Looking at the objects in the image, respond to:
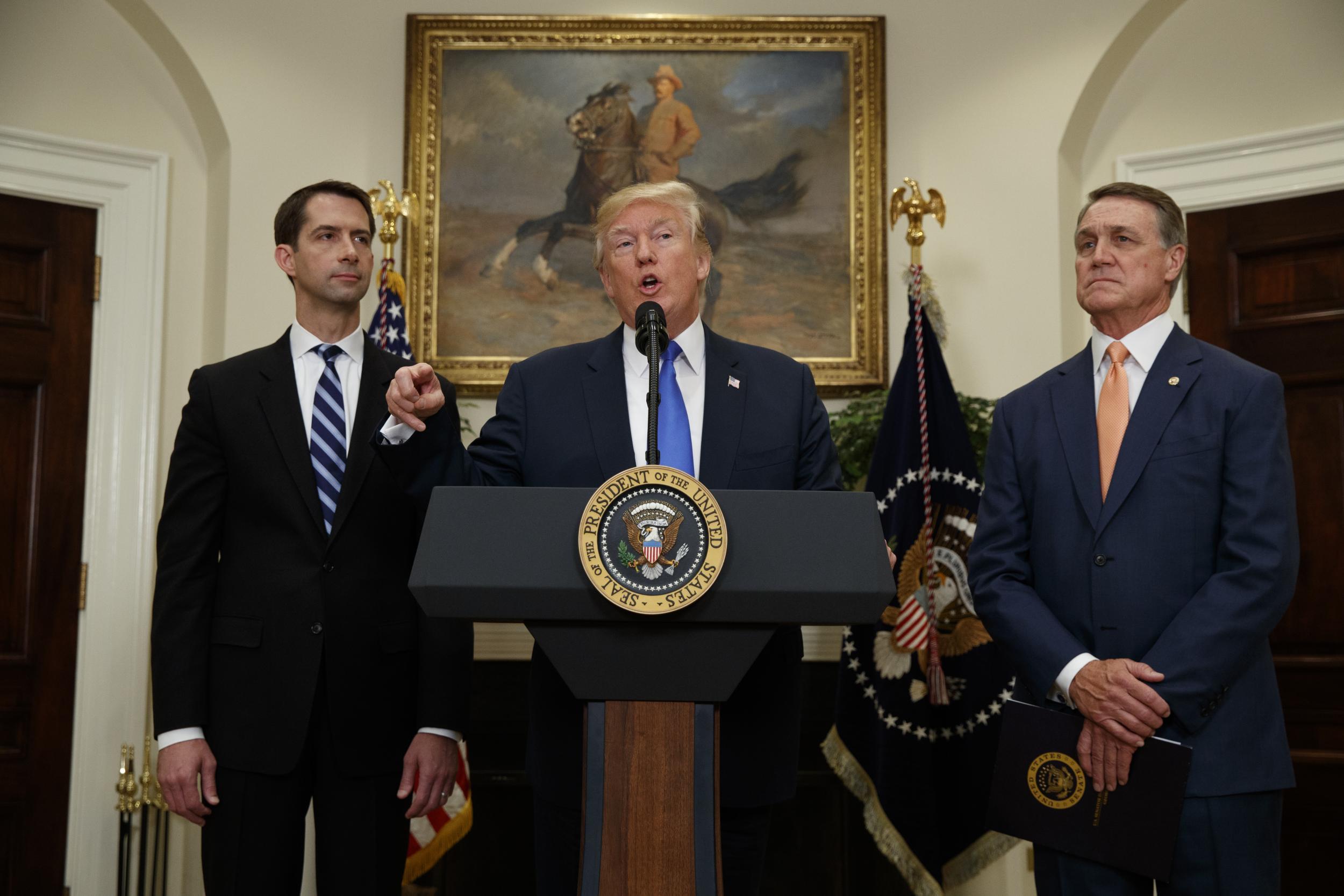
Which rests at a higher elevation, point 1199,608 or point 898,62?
point 898,62

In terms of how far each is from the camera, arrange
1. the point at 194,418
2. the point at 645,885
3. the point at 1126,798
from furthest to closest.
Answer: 1. the point at 194,418
2. the point at 1126,798
3. the point at 645,885

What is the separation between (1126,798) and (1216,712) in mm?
233

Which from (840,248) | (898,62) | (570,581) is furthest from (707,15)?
(570,581)

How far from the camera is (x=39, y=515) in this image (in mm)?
4098

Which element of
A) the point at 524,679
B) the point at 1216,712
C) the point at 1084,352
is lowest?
the point at 524,679

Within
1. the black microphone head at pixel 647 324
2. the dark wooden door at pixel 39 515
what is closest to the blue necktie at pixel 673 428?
the black microphone head at pixel 647 324

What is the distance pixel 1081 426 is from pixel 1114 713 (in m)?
0.60

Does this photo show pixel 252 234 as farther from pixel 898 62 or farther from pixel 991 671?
pixel 991 671

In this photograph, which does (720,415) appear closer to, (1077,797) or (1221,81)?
(1077,797)

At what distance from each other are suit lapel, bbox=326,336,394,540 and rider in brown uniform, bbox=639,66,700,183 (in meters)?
2.31

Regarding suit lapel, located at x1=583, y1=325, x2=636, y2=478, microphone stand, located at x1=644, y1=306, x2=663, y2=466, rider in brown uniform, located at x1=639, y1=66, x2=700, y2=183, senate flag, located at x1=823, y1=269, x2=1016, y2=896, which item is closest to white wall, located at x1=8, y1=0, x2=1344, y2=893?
senate flag, located at x1=823, y1=269, x2=1016, y2=896

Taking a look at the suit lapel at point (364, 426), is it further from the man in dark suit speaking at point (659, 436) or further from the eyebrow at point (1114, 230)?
the eyebrow at point (1114, 230)

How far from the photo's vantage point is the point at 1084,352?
2498mm

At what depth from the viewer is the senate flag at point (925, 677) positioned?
357 centimetres
